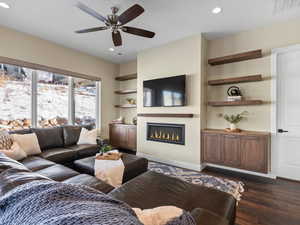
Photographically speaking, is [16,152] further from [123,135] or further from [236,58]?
[236,58]

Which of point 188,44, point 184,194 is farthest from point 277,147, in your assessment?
point 188,44

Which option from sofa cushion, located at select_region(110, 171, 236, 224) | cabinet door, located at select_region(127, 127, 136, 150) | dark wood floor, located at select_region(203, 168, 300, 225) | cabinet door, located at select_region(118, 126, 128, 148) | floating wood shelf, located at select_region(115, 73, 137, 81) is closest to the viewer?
sofa cushion, located at select_region(110, 171, 236, 224)

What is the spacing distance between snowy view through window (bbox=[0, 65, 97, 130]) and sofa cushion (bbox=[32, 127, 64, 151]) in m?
0.58

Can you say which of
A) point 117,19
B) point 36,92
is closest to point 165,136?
point 117,19

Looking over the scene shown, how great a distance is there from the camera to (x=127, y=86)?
203 inches

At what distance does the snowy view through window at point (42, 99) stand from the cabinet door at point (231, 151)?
3735 mm

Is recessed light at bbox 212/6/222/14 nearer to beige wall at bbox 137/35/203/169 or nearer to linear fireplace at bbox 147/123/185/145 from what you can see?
beige wall at bbox 137/35/203/169

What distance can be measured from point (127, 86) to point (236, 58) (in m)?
3.31

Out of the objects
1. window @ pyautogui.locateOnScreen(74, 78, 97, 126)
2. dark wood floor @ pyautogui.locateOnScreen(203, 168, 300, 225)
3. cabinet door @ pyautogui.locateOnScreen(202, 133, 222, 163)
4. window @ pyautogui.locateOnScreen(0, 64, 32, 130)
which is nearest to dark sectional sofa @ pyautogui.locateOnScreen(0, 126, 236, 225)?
dark wood floor @ pyautogui.locateOnScreen(203, 168, 300, 225)

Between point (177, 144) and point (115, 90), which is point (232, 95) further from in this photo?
point (115, 90)

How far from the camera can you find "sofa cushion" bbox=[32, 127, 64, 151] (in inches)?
118

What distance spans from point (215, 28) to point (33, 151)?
13.5ft

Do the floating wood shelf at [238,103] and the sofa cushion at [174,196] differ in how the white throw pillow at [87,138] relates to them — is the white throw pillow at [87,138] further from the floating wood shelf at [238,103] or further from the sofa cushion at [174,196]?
the floating wood shelf at [238,103]

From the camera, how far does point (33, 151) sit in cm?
265
